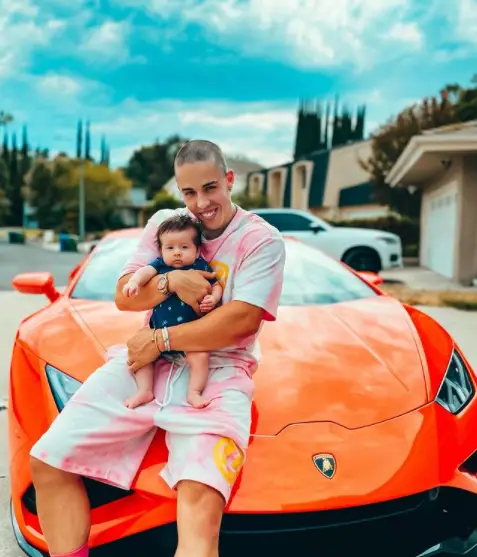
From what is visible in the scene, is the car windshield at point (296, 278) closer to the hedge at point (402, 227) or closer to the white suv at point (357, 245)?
the white suv at point (357, 245)

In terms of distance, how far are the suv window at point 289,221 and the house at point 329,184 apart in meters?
21.1

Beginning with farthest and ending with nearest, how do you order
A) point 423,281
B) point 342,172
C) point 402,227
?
1. point 342,172
2. point 402,227
3. point 423,281

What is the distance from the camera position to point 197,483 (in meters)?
1.61

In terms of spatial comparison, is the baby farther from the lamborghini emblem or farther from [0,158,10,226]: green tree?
[0,158,10,226]: green tree

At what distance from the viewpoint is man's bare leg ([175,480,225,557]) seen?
152 cm

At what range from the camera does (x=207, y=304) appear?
1.95 meters

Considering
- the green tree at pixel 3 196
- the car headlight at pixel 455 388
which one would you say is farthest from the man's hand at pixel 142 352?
the green tree at pixel 3 196

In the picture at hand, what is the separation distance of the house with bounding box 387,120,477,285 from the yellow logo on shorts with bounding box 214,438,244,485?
39.3ft

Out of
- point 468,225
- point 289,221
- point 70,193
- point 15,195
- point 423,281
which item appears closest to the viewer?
point 289,221

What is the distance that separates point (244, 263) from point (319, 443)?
59cm

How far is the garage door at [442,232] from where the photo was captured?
14.2 m

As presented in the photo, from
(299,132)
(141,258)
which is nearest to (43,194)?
(299,132)

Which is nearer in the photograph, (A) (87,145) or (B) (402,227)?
(B) (402,227)

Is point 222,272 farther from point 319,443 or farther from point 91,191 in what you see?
point 91,191
